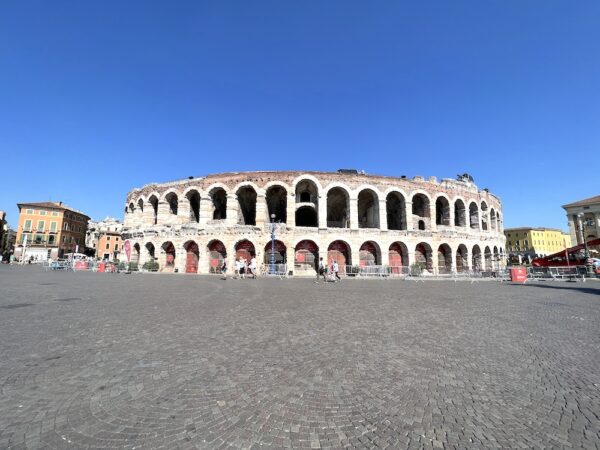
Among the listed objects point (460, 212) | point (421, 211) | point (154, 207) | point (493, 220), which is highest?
point (154, 207)

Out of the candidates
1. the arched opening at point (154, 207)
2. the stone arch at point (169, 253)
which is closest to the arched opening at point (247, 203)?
the stone arch at point (169, 253)

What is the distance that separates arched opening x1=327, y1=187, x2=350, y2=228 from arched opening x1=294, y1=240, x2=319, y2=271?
578cm

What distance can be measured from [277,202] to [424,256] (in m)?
16.7

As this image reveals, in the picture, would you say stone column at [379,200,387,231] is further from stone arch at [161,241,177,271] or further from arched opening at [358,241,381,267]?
stone arch at [161,241,177,271]

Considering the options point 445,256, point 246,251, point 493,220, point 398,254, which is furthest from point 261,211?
point 493,220

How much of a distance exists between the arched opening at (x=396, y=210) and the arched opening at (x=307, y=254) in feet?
31.2

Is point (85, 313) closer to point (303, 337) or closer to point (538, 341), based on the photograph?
point (303, 337)

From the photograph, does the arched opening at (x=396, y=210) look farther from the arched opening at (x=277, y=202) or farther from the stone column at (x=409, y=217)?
the arched opening at (x=277, y=202)

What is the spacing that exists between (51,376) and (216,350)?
1.95m

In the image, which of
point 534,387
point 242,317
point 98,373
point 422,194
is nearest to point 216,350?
Result: point 98,373

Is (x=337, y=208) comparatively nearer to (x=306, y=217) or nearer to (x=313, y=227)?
(x=306, y=217)

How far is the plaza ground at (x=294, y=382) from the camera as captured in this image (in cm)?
230

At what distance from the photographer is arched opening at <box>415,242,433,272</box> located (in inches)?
1090

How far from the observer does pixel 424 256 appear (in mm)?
28484
